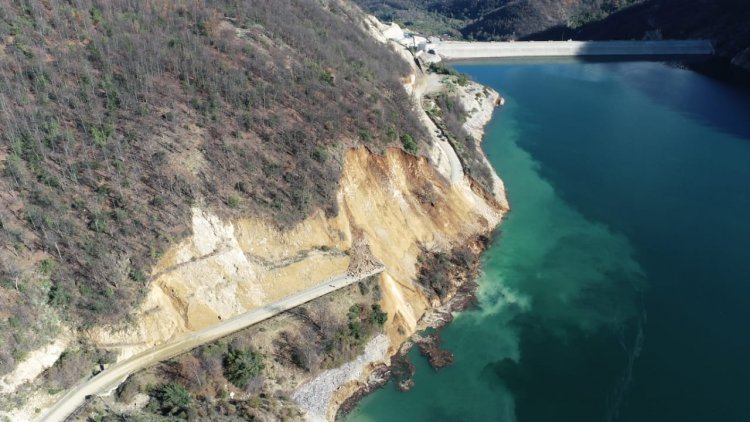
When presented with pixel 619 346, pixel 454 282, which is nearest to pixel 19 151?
pixel 454 282

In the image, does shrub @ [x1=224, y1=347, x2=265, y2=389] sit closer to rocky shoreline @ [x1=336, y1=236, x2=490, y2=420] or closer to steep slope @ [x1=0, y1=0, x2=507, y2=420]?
steep slope @ [x1=0, y1=0, x2=507, y2=420]

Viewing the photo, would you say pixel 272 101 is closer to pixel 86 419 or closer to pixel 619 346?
pixel 86 419

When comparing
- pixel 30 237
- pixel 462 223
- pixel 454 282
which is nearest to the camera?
pixel 30 237

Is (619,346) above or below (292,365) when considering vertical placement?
above

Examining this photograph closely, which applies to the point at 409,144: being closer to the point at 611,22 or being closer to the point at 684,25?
the point at 684,25

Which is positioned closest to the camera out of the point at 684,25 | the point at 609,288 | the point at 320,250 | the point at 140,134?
the point at 140,134

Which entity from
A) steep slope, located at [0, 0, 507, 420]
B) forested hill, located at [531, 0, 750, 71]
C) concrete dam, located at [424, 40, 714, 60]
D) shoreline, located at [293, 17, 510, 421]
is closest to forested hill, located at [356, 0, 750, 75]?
forested hill, located at [531, 0, 750, 71]

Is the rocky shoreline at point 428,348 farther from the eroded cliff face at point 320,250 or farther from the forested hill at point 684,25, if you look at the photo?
the forested hill at point 684,25

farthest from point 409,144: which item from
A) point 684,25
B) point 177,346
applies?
point 684,25
